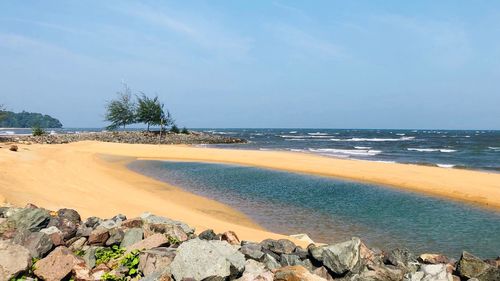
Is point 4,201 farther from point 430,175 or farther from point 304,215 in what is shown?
point 430,175

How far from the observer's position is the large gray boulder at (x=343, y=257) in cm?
739

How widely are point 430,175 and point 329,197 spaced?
418 inches

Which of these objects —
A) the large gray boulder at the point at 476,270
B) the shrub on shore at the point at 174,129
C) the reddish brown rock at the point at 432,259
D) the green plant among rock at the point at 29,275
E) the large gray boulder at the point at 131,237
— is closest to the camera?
the green plant among rock at the point at 29,275

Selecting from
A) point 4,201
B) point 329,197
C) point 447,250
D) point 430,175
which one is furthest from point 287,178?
point 4,201

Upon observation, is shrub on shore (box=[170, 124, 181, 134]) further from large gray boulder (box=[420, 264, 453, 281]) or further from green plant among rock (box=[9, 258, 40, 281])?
large gray boulder (box=[420, 264, 453, 281])

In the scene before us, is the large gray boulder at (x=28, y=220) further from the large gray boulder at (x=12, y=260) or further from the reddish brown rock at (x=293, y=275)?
the reddish brown rock at (x=293, y=275)

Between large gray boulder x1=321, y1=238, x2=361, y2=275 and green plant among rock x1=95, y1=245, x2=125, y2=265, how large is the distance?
3821 millimetres

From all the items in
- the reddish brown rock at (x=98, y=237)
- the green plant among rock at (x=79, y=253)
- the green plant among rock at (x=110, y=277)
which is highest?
the reddish brown rock at (x=98, y=237)

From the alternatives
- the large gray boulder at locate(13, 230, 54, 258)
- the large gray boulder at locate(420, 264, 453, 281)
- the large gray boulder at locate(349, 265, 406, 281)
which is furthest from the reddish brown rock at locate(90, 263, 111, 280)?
the large gray boulder at locate(420, 264, 453, 281)

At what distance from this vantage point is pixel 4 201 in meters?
11.7

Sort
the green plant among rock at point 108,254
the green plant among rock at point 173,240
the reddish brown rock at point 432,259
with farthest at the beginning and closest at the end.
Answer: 1. the reddish brown rock at point 432,259
2. the green plant among rock at point 173,240
3. the green plant among rock at point 108,254

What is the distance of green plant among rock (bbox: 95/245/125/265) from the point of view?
732 centimetres

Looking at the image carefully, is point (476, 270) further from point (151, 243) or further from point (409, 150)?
point (409, 150)

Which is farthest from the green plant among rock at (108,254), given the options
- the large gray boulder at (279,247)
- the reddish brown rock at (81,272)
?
the large gray boulder at (279,247)
